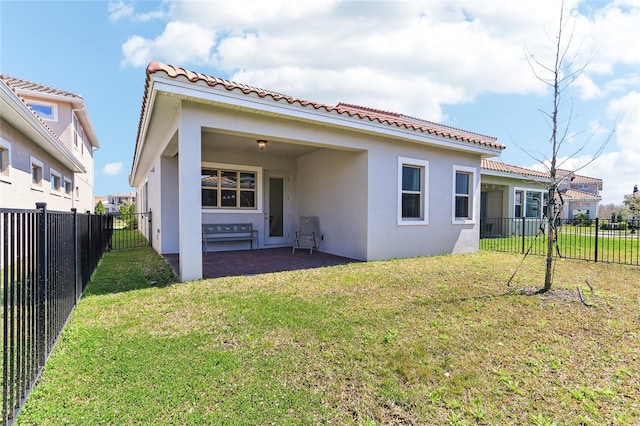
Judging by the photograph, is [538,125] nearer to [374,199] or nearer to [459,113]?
[374,199]

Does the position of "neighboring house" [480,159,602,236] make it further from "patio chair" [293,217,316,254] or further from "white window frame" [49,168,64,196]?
"white window frame" [49,168,64,196]

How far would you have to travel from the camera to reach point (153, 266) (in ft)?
23.4

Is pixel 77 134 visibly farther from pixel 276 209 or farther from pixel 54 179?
pixel 276 209

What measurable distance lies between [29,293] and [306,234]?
759 centimetres

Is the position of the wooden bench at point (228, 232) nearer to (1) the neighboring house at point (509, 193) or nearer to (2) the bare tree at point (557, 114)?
(2) the bare tree at point (557, 114)

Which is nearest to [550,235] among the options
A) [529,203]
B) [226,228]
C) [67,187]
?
[226,228]

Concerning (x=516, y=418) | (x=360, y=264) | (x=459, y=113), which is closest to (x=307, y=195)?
(x=360, y=264)

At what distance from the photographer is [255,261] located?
7.78 m

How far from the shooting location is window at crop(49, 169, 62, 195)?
37.7ft

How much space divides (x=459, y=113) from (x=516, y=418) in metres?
11.1

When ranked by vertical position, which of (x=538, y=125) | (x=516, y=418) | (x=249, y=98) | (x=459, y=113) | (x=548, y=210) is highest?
(x=459, y=113)

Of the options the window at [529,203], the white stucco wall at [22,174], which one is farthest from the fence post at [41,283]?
the window at [529,203]

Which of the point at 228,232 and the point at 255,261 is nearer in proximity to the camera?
the point at 255,261

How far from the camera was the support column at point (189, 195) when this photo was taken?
18.0 ft
